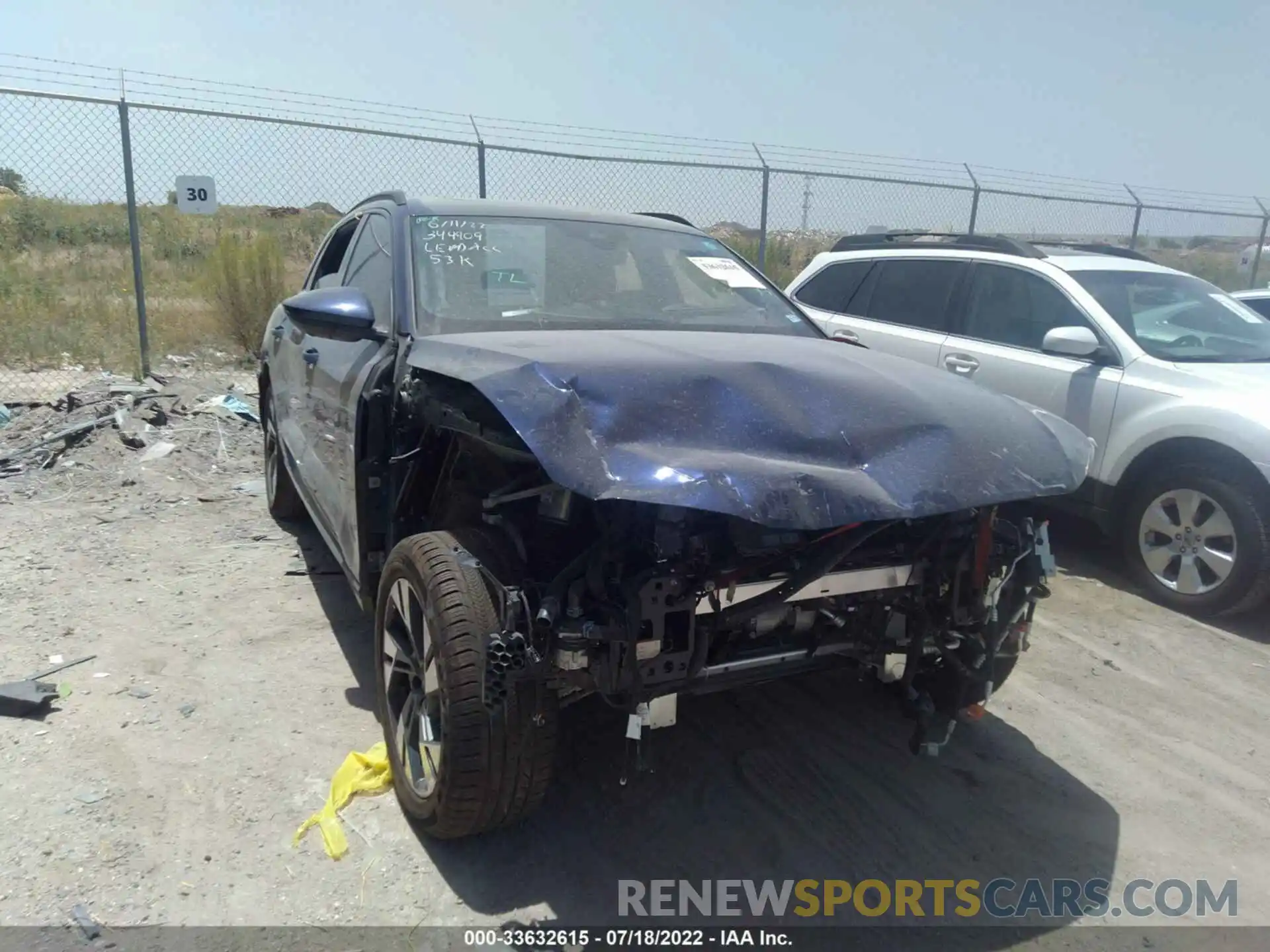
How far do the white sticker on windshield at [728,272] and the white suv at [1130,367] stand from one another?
1.76 ft

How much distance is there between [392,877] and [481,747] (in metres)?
0.55

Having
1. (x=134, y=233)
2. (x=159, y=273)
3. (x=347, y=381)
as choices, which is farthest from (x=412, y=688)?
(x=159, y=273)

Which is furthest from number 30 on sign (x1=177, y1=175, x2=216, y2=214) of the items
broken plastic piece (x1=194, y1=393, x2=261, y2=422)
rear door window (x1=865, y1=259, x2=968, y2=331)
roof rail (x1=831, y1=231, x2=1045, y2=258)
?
rear door window (x1=865, y1=259, x2=968, y2=331)

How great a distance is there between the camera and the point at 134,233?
8445 millimetres

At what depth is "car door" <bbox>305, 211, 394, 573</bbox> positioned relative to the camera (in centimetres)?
327

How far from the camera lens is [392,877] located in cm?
263

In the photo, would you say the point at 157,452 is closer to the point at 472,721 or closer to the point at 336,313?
the point at 336,313

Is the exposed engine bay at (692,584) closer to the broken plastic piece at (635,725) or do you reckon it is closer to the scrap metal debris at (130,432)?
the broken plastic piece at (635,725)

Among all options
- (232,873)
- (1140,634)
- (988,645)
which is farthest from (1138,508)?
(232,873)

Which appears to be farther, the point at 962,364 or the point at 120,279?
the point at 120,279

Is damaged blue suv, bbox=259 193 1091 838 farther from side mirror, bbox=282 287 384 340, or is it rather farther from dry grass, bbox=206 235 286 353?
dry grass, bbox=206 235 286 353

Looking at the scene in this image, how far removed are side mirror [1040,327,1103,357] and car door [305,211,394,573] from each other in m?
3.72

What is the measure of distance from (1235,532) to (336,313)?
4395mm

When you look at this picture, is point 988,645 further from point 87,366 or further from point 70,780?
point 87,366
